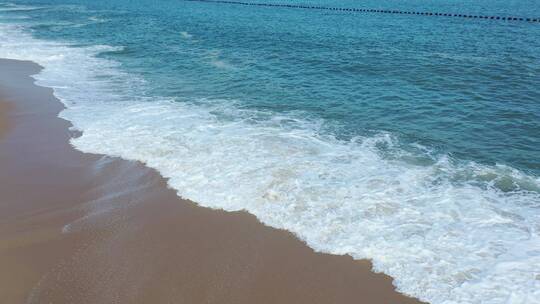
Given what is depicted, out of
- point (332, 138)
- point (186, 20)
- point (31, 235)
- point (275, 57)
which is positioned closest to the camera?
point (31, 235)

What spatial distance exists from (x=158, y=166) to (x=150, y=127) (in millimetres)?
2839

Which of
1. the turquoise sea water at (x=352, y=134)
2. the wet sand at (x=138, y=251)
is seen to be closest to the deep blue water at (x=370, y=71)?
the turquoise sea water at (x=352, y=134)

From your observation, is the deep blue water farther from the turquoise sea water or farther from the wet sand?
the wet sand

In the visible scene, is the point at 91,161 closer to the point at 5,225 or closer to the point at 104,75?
the point at 5,225

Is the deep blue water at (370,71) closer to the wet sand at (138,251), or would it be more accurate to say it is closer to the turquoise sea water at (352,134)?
the turquoise sea water at (352,134)

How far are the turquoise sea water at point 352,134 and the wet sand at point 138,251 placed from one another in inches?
17.2

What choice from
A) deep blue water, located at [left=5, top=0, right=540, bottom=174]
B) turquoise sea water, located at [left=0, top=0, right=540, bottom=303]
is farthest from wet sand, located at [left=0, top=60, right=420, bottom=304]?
deep blue water, located at [left=5, top=0, right=540, bottom=174]

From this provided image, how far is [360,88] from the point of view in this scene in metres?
17.0

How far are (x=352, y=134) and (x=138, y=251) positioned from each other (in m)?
7.33

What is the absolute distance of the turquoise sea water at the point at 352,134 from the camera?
7.25 metres

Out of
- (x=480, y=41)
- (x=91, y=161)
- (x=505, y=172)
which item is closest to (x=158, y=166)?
(x=91, y=161)

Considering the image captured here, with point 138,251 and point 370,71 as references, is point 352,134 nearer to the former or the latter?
point 138,251

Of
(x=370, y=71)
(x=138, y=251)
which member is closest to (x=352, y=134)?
(x=138, y=251)

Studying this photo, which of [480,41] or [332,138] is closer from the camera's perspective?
[332,138]
